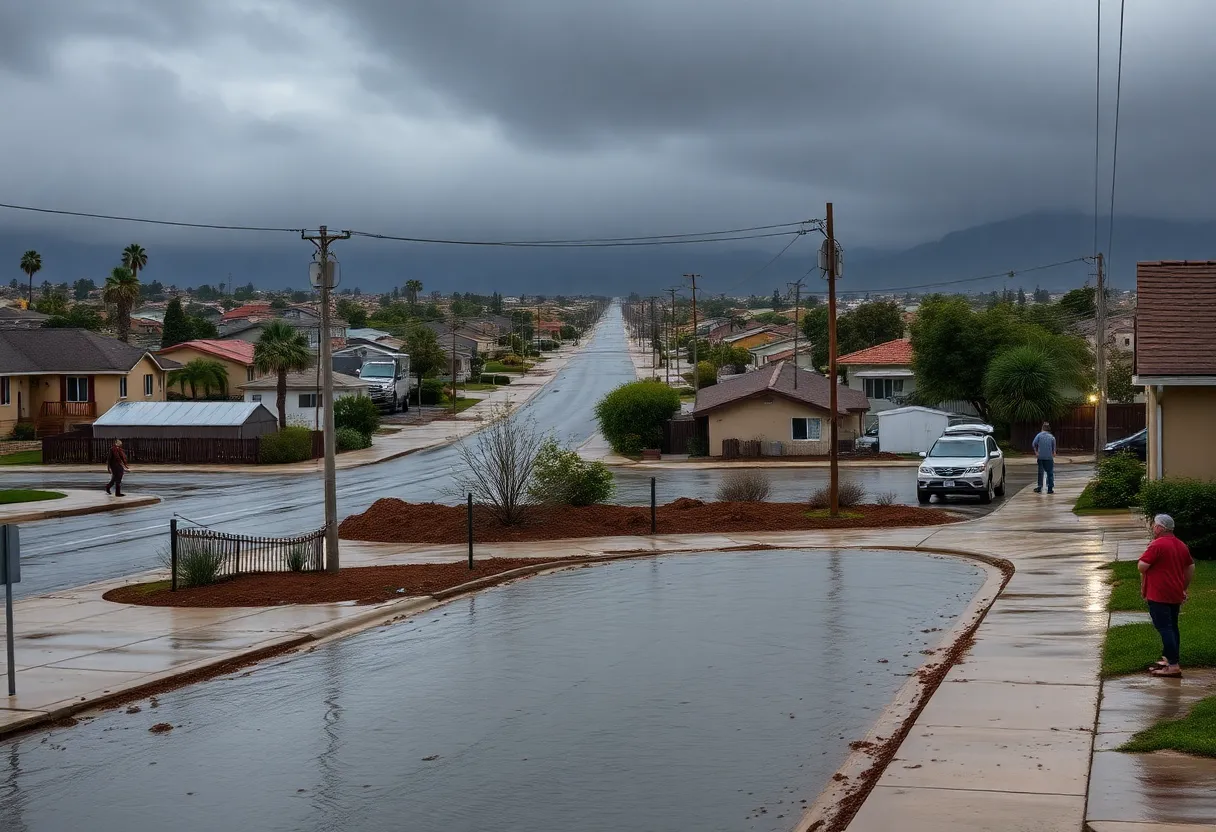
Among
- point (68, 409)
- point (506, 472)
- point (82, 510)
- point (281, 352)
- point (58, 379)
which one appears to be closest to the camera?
point (506, 472)

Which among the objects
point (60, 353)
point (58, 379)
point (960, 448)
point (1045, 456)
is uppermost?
point (60, 353)

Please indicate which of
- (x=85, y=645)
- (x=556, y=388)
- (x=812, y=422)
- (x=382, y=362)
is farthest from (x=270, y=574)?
(x=556, y=388)

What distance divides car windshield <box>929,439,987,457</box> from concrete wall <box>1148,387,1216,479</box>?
12239 millimetres

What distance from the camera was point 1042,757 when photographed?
1014 centimetres

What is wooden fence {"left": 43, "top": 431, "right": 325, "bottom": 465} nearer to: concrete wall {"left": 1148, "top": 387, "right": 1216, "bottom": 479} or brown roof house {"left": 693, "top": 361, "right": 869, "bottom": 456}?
brown roof house {"left": 693, "top": 361, "right": 869, "bottom": 456}

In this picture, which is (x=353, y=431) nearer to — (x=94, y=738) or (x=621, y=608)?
(x=621, y=608)

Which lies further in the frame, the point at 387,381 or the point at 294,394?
the point at 387,381

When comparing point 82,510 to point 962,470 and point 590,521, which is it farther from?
point 962,470

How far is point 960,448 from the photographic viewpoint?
120ft

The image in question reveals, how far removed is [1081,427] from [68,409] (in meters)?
50.3

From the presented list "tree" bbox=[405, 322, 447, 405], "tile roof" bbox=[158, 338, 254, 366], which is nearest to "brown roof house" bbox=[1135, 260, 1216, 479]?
"tile roof" bbox=[158, 338, 254, 366]

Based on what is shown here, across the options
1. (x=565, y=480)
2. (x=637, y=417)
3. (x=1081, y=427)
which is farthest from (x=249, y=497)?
(x=1081, y=427)

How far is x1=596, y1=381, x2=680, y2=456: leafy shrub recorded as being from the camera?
60.3 m

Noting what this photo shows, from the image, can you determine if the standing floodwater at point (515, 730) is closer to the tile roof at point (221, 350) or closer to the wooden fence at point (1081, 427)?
the wooden fence at point (1081, 427)
